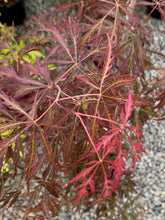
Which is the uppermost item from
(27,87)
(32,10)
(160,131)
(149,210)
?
(32,10)

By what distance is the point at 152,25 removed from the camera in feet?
7.91

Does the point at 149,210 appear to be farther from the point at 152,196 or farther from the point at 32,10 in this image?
the point at 32,10

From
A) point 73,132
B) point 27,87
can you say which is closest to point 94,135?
point 73,132

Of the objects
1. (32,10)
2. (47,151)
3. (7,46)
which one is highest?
(32,10)

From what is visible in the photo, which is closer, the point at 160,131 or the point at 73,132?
the point at 73,132

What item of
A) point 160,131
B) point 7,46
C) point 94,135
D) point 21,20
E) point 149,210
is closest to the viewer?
point 94,135

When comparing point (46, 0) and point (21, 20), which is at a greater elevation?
point (46, 0)

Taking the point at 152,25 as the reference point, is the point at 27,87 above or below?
below

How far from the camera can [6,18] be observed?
2.27m

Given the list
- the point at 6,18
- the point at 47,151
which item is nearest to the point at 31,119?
the point at 47,151

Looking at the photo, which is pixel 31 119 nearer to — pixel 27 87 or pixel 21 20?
pixel 27 87

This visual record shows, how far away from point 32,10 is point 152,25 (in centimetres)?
125

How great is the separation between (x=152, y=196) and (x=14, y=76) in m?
1.45

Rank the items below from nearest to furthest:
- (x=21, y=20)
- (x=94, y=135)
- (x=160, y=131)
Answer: (x=94, y=135) < (x=160, y=131) < (x=21, y=20)
